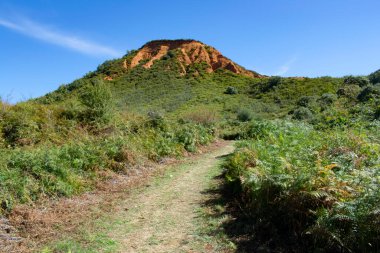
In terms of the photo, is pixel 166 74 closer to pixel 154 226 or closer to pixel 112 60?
pixel 112 60

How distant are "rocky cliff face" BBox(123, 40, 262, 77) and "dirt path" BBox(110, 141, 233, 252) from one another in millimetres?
45752

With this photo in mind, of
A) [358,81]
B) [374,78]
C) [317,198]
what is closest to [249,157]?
[317,198]

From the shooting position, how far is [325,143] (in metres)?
7.45

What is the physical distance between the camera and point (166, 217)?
6398 mm

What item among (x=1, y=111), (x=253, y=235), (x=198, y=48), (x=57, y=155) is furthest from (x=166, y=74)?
(x=253, y=235)

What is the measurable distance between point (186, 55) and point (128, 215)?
53.9 m

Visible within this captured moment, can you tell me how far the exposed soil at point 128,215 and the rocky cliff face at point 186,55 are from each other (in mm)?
46184

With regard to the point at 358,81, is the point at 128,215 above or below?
below

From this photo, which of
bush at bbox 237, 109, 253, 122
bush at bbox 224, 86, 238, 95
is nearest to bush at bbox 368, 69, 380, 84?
Answer: bush at bbox 237, 109, 253, 122

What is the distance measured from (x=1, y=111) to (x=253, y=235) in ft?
38.0

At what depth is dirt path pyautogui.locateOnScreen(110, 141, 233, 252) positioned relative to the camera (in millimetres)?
5191

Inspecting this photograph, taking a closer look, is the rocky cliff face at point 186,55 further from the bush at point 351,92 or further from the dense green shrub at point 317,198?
the dense green shrub at point 317,198

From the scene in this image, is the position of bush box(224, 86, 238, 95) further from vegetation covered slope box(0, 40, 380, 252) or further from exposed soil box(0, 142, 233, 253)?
exposed soil box(0, 142, 233, 253)

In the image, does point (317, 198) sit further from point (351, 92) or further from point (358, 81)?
point (358, 81)
